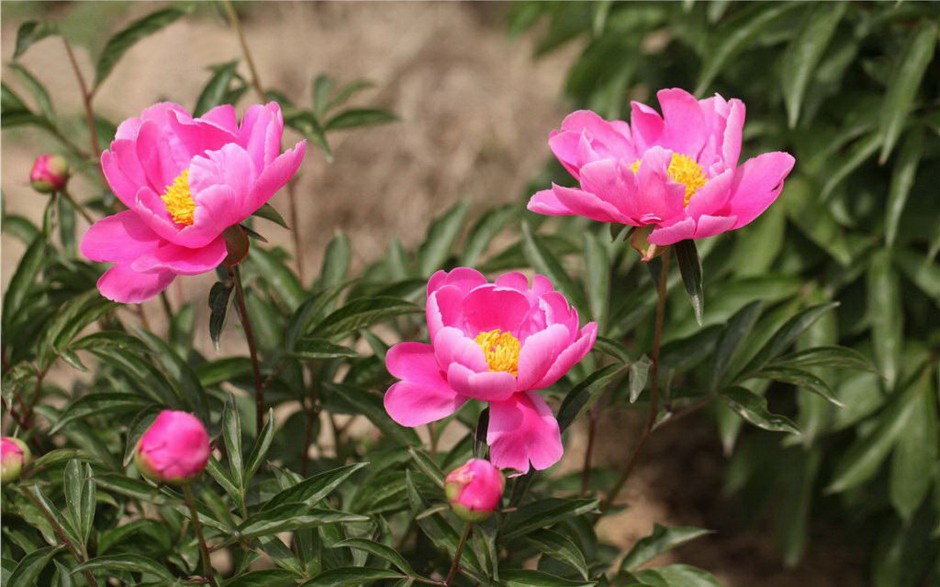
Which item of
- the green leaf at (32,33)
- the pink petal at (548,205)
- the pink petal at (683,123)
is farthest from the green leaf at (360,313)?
the green leaf at (32,33)

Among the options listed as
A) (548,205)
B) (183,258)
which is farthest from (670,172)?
(183,258)

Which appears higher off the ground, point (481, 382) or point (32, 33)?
point (32, 33)

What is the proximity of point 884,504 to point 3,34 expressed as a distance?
279 cm

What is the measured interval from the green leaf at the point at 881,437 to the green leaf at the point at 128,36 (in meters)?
1.13

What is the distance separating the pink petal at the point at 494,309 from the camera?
978 mm

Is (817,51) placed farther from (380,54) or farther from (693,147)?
(380,54)

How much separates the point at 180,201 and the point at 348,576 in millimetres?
368

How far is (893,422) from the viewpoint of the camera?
1.59m

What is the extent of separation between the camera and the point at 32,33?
1393 millimetres

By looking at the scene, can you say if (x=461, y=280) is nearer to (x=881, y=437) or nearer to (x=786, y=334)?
(x=786, y=334)

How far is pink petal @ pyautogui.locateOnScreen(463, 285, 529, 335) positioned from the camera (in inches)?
38.5

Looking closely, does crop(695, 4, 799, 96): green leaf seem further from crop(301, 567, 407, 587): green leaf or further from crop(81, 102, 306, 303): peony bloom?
crop(301, 567, 407, 587): green leaf

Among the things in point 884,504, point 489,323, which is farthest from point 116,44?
point 884,504

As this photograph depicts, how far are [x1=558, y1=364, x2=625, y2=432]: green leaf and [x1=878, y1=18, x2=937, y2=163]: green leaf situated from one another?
659 millimetres
